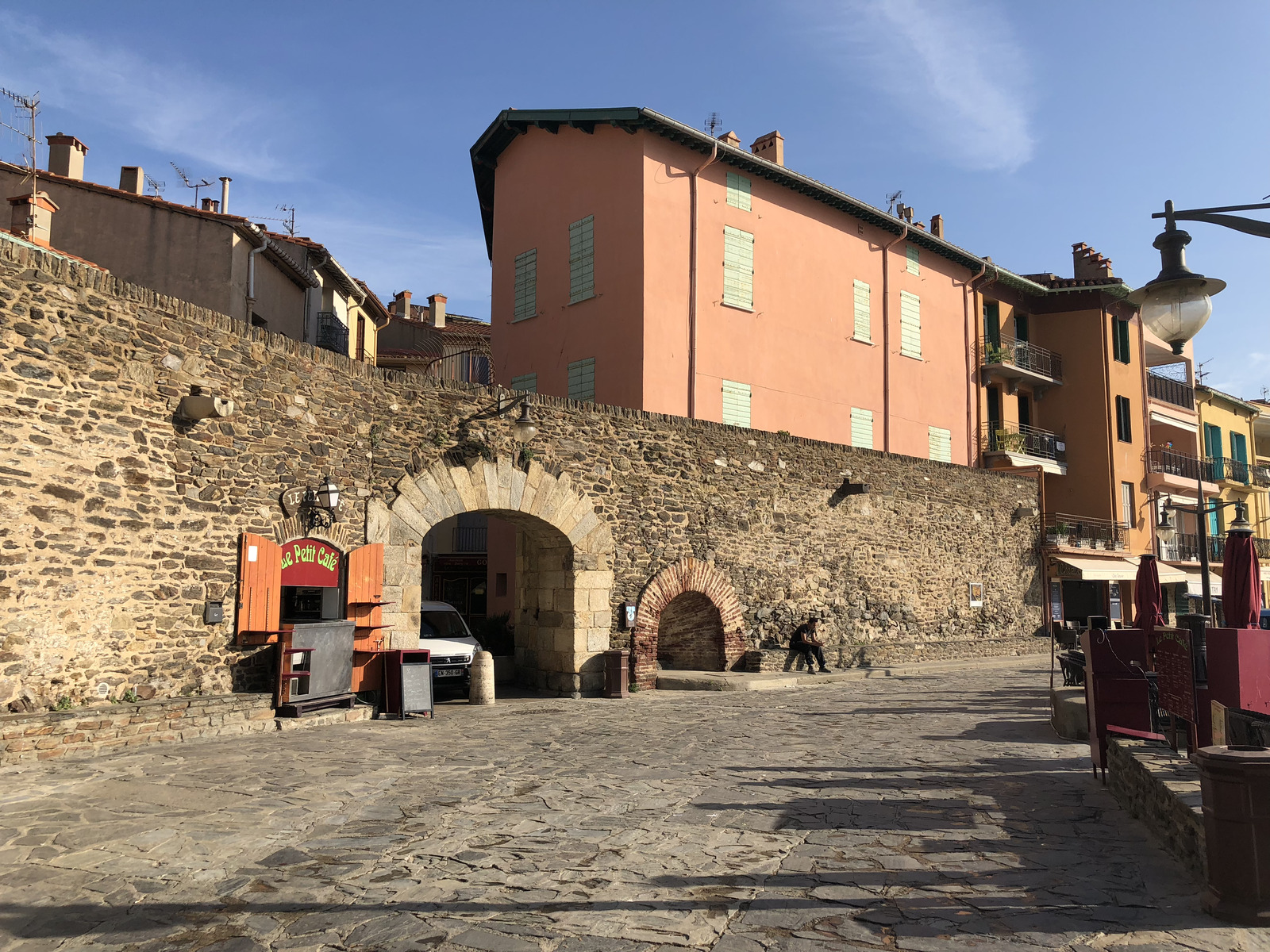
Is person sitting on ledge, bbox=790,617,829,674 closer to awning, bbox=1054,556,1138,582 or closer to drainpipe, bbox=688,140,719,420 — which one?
drainpipe, bbox=688,140,719,420

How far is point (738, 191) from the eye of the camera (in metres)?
18.4

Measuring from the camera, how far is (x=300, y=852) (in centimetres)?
501

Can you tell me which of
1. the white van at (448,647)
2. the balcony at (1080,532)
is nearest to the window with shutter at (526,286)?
the white van at (448,647)

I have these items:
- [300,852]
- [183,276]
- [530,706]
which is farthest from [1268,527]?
[300,852]

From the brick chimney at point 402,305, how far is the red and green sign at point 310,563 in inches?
932

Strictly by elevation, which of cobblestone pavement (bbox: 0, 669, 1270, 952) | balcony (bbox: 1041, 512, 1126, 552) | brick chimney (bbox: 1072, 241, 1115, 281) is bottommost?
cobblestone pavement (bbox: 0, 669, 1270, 952)

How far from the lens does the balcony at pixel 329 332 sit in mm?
19844

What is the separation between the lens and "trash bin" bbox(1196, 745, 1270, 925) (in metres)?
3.85

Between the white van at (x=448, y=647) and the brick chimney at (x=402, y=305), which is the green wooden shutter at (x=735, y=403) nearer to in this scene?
the white van at (x=448, y=647)

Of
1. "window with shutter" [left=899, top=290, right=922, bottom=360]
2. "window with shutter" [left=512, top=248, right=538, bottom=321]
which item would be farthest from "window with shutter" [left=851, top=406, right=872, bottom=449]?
"window with shutter" [left=512, top=248, right=538, bottom=321]

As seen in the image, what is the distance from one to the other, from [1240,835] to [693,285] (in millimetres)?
14369

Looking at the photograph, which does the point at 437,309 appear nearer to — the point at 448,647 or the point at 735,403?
the point at 735,403

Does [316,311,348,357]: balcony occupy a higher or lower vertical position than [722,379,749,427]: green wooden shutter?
higher

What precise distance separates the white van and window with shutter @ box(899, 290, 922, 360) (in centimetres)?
1337
